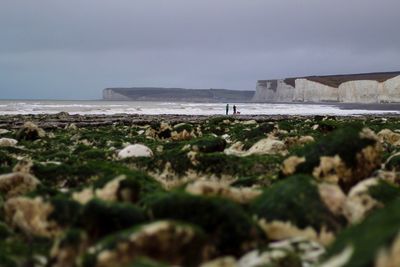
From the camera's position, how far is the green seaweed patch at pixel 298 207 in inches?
265

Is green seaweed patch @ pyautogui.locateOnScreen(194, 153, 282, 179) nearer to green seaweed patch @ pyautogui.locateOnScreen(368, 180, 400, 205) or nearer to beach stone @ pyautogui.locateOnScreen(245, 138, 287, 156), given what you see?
beach stone @ pyautogui.locateOnScreen(245, 138, 287, 156)

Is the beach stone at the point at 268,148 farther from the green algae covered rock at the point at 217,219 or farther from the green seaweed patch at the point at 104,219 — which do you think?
the green seaweed patch at the point at 104,219

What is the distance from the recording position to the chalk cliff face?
147500mm

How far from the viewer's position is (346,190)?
929cm

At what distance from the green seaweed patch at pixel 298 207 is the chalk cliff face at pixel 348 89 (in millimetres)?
147276

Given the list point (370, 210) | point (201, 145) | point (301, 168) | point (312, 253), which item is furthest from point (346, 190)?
point (201, 145)

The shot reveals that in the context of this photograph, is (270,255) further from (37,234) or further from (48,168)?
(48,168)

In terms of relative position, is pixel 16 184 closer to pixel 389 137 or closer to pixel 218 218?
pixel 218 218

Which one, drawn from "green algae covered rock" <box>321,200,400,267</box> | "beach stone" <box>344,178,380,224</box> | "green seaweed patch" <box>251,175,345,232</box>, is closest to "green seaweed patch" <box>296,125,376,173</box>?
"green seaweed patch" <box>251,175,345,232</box>

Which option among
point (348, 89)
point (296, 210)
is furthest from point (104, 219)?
point (348, 89)

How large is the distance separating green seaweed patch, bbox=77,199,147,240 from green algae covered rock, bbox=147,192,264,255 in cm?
38

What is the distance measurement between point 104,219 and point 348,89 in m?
163

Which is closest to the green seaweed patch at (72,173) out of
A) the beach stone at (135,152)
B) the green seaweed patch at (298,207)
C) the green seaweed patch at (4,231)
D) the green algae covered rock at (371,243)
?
the beach stone at (135,152)

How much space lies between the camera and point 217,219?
6.13 m
